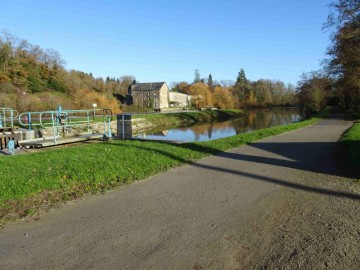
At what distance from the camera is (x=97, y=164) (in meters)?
8.62

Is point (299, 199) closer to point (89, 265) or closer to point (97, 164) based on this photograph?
point (89, 265)

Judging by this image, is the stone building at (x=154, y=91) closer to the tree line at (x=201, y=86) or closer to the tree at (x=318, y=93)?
the tree line at (x=201, y=86)

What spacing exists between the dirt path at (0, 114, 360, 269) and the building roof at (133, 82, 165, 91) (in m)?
95.0

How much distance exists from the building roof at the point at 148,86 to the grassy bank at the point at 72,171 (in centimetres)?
9136

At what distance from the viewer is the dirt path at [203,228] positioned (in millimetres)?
3988

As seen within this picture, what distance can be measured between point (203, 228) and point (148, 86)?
3967 inches

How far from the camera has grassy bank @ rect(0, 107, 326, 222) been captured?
6.33 m

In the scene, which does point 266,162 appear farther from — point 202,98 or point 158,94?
point 158,94

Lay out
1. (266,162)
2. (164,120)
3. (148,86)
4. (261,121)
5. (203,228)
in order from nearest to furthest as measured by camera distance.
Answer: (203,228)
(266,162)
(164,120)
(261,121)
(148,86)

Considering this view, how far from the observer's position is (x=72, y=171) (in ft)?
26.0

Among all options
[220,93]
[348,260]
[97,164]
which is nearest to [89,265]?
[348,260]

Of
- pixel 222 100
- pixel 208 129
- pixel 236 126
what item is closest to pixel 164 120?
pixel 236 126

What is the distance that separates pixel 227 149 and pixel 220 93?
3245 inches

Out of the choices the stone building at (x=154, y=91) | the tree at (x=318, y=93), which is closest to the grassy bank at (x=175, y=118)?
the tree at (x=318, y=93)
